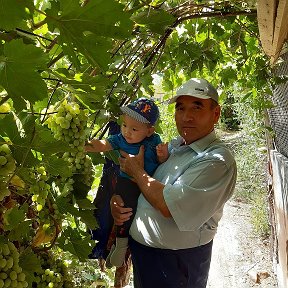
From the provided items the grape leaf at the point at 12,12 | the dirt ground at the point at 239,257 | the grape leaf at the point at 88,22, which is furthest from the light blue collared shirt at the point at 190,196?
the dirt ground at the point at 239,257

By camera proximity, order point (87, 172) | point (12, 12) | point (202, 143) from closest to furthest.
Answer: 1. point (12, 12)
2. point (87, 172)
3. point (202, 143)

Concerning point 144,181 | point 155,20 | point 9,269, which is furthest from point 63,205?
point 144,181

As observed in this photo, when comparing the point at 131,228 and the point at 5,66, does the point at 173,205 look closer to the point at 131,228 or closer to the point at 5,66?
the point at 131,228

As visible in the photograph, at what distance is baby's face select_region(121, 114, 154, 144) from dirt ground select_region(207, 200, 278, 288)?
3354 millimetres

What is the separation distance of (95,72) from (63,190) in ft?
1.58

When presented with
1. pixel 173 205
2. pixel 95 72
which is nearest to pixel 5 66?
pixel 95 72

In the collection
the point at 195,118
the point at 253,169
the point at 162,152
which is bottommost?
the point at 253,169

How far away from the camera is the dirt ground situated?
16.6 feet

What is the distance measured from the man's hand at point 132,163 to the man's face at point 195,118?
0.25m

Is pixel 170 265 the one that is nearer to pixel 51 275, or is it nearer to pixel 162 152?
pixel 162 152

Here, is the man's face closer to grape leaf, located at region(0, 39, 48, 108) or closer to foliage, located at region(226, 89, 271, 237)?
grape leaf, located at region(0, 39, 48, 108)

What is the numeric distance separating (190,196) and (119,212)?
0.46m

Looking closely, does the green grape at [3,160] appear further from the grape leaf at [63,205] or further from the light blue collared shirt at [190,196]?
the light blue collared shirt at [190,196]

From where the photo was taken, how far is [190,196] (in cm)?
181
